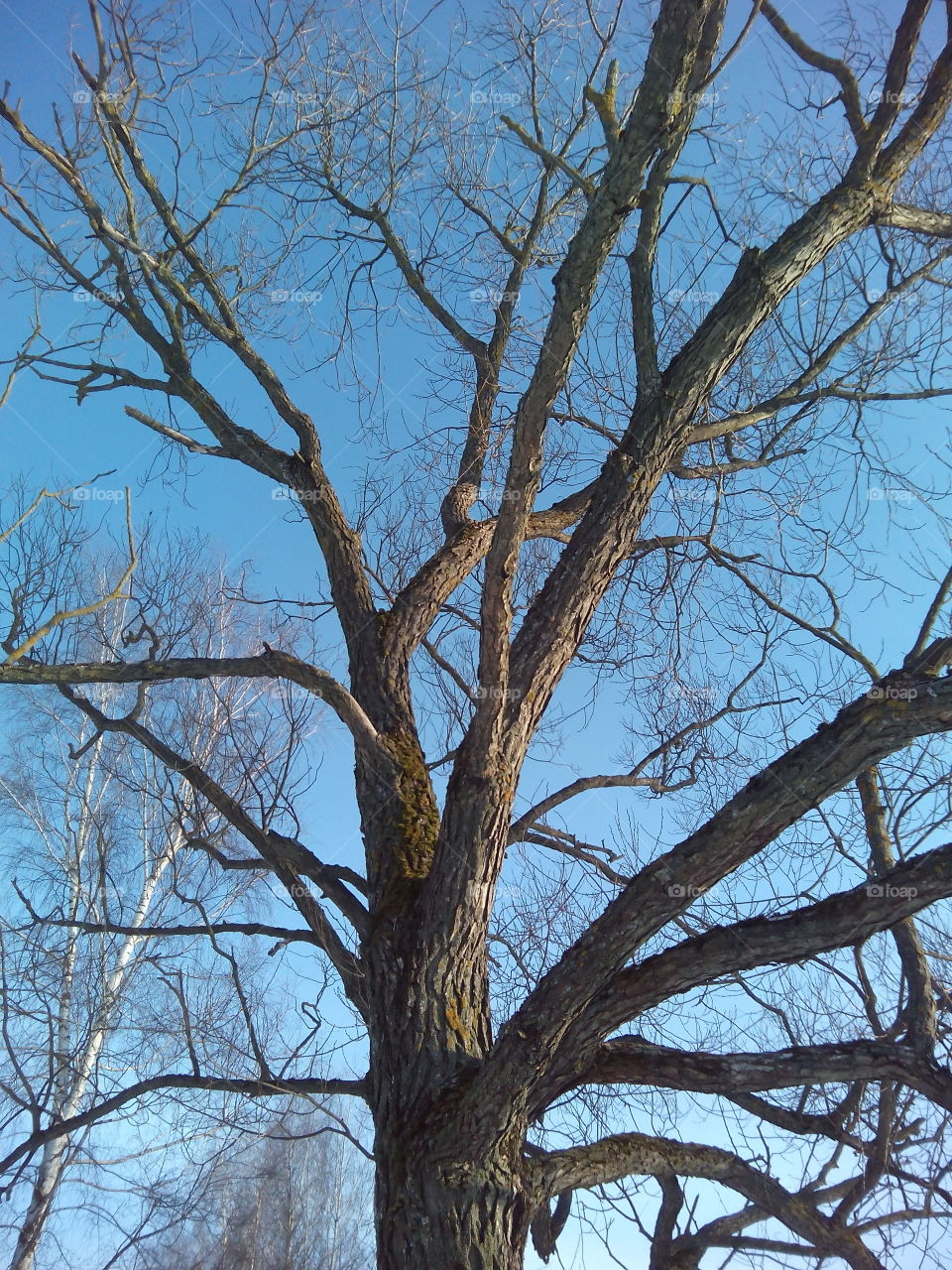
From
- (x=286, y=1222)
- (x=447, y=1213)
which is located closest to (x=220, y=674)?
(x=447, y=1213)

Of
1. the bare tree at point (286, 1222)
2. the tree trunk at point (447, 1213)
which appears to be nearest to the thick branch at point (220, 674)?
the tree trunk at point (447, 1213)

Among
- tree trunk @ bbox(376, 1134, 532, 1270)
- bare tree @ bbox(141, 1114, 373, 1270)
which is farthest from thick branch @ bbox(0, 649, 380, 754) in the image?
bare tree @ bbox(141, 1114, 373, 1270)

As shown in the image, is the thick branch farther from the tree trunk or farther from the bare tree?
the bare tree

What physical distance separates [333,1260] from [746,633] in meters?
12.6

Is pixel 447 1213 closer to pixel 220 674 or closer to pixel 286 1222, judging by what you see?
pixel 220 674

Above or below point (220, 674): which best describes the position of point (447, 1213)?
below

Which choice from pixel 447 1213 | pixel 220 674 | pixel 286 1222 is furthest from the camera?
pixel 286 1222

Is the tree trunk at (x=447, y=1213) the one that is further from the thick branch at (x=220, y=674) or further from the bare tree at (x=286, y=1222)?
the bare tree at (x=286, y=1222)

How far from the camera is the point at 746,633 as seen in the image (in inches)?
155

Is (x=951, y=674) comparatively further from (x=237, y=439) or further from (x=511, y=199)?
(x=511, y=199)

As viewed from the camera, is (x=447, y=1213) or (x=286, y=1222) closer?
(x=447, y=1213)

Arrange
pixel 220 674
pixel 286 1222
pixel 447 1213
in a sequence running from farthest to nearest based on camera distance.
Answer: pixel 286 1222 < pixel 220 674 < pixel 447 1213

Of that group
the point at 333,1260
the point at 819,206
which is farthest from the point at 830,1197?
the point at 333,1260

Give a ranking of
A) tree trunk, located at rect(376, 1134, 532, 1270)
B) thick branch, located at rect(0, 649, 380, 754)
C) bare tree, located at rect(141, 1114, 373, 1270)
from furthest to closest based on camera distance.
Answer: bare tree, located at rect(141, 1114, 373, 1270) → thick branch, located at rect(0, 649, 380, 754) → tree trunk, located at rect(376, 1134, 532, 1270)
